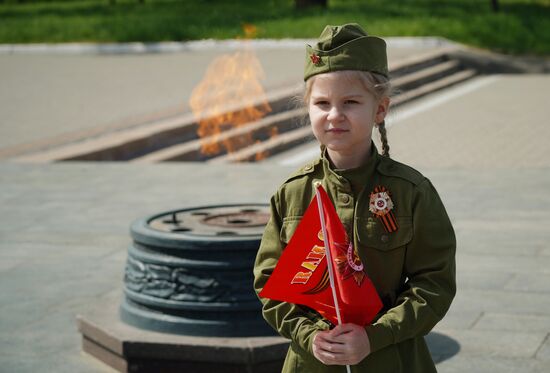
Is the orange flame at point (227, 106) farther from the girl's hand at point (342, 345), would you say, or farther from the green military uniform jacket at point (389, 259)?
the girl's hand at point (342, 345)

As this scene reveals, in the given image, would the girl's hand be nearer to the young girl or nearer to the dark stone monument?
the young girl

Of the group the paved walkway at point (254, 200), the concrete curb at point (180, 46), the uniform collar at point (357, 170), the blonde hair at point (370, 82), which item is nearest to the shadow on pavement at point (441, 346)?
the paved walkway at point (254, 200)

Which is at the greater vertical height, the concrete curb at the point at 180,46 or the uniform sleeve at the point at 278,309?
the uniform sleeve at the point at 278,309

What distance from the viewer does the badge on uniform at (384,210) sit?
2.77 metres

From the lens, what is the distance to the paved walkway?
5492 mm

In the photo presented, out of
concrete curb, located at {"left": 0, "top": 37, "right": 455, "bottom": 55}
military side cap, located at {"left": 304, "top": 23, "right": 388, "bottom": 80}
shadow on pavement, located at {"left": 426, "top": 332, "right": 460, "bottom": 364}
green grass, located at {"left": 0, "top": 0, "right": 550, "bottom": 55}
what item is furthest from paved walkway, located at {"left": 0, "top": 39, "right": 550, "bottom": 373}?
green grass, located at {"left": 0, "top": 0, "right": 550, "bottom": 55}

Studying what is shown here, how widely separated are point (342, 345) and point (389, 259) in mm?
283

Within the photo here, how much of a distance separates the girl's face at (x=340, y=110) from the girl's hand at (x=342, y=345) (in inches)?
17.9

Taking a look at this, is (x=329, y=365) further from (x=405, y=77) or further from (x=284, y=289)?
(x=405, y=77)

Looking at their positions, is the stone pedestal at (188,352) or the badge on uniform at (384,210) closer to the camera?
the badge on uniform at (384,210)

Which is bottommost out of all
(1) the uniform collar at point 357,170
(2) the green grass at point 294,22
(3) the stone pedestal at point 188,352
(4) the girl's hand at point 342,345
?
(2) the green grass at point 294,22

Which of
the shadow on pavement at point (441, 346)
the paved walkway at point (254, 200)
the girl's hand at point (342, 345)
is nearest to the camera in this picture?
the girl's hand at point (342, 345)

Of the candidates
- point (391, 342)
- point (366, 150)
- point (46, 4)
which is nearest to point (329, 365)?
point (391, 342)

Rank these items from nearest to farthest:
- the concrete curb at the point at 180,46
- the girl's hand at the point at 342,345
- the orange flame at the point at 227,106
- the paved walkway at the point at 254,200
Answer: the girl's hand at the point at 342,345
the paved walkway at the point at 254,200
the orange flame at the point at 227,106
the concrete curb at the point at 180,46
